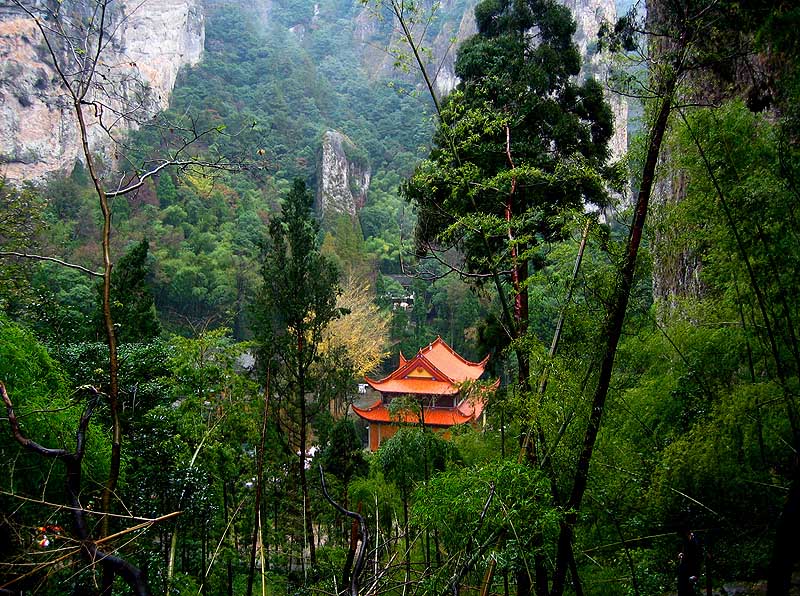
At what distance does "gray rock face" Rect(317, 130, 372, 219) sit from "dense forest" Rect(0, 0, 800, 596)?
24.0 meters

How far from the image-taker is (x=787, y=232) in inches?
71.4

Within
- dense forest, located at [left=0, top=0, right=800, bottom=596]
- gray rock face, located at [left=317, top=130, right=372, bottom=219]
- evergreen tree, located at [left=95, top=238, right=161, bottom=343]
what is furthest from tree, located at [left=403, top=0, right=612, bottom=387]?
gray rock face, located at [left=317, top=130, right=372, bottom=219]

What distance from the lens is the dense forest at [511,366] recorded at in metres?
1.82

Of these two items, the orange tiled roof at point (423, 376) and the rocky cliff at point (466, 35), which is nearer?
the orange tiled roof at point (423, 376)

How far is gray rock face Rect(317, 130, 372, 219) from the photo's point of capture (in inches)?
1242

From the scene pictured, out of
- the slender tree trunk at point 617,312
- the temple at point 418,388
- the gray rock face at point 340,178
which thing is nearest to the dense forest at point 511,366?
the slender tree trunk at point 617,312

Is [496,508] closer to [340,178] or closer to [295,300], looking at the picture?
[295,300]

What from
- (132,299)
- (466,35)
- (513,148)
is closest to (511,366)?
(513,148)

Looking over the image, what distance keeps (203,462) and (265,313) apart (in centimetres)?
297

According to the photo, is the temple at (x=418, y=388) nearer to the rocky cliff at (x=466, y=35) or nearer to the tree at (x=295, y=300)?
the tree at (x=295, y=300)

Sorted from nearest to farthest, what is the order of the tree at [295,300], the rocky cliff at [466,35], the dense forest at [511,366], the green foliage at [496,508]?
the dense forest at [511,366] < the green foliage at [496,508] < the tree at [295,300] < the rocky cliff at [466,35]

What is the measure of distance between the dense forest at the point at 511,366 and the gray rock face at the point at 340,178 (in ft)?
78.9

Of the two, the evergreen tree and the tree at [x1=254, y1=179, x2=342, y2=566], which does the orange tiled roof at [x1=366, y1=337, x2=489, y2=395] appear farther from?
the evergreen tree

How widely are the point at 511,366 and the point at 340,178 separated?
29601mm
